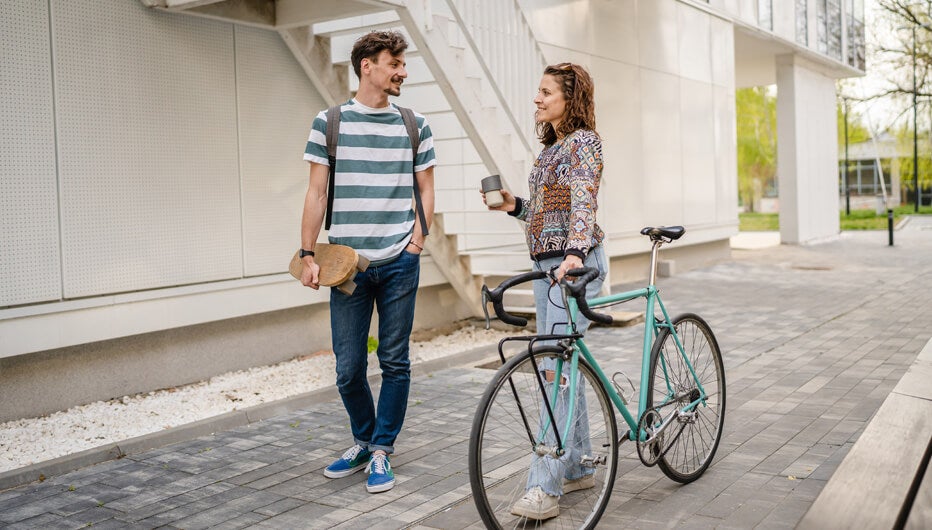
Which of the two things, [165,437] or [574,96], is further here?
[165,437]

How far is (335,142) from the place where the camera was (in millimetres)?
4676

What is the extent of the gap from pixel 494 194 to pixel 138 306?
3.89 meters

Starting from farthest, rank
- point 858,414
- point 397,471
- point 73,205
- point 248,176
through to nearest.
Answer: point 248,176 → point 73,205 → point 858,414 → point 397,471

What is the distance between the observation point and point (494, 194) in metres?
4.19

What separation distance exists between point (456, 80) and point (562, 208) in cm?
417

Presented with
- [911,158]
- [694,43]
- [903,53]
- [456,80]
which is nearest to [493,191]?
[456,80]

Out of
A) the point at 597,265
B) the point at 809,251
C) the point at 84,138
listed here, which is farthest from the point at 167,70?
the point at 809,251

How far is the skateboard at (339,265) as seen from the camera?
4535 millimetres

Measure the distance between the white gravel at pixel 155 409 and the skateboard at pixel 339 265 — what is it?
6.47 feet

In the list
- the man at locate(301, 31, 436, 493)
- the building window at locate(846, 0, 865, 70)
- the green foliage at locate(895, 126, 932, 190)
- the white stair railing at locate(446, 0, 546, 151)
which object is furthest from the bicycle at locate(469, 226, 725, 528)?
the green foliage at locate(895, 126, 932, 190)

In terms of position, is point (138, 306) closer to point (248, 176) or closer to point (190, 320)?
point (190, 320)

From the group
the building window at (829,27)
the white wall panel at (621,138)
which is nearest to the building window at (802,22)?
the building window at (829,27)

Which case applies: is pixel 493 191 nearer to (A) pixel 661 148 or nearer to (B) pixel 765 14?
(A) pixel 661 148

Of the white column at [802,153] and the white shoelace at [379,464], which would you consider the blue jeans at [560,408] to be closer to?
the white shoelace at [379,464]
